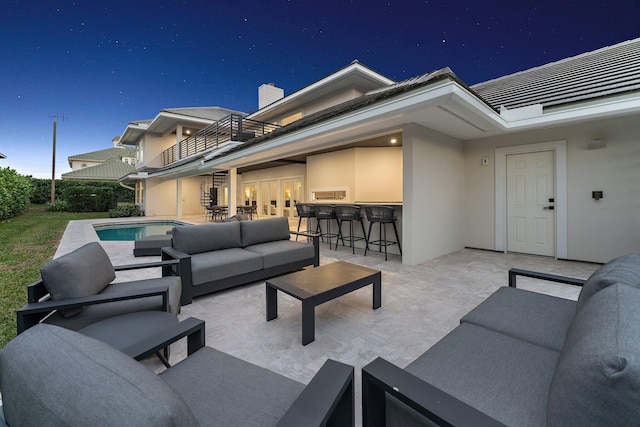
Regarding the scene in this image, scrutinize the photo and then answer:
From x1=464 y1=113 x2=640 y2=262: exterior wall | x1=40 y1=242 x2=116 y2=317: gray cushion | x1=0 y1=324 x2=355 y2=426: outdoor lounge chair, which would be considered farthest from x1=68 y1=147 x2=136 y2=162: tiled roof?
x1=464 y1=113 x2=640 y2=262: exterior wall

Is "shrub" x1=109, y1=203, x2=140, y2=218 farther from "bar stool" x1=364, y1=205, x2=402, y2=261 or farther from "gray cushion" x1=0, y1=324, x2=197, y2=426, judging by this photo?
"gray cushion" x1=0, y1=324, x2=197, y2=426

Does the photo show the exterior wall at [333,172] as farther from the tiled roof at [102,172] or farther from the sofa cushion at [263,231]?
the tiled roof at [102,172]

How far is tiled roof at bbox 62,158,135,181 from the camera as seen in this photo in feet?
70.7

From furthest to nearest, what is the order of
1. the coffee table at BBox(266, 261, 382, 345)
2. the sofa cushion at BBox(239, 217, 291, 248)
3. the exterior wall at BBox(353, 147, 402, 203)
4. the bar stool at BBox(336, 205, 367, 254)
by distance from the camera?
1. the exterior wall at BBox(353, 147, 402, 203)
2. the bar stool at BBox(336, 205, 367, 254)
3. the sofa cushion at BBox(239, 217, 291, 248)
4. the coffee table at BBox(266, 261, 382, 345)

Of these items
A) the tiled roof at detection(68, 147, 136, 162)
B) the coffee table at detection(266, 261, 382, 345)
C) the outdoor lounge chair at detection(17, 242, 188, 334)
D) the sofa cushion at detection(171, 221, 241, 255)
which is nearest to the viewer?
the outdoor lounge chair at detection(17, 242, 188, 334)

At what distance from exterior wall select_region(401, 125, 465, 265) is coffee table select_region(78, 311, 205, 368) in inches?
172

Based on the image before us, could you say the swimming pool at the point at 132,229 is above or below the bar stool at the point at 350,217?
below

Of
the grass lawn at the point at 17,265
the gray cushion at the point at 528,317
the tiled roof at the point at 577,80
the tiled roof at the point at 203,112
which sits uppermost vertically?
the tiled roof at the point at 203,112

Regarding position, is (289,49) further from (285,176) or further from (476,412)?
(476,412)

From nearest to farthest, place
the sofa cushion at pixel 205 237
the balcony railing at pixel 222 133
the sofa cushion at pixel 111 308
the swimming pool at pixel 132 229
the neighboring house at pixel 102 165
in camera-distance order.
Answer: the sofa cushion at pixel 111 308 → the sofa cushion at pixel 205 237 → the swimming pool at pixel 132 229 → the balcony railing at pixel 222 133 → the neighboring house at pixel 102 165

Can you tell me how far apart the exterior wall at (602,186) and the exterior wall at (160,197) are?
1816cm

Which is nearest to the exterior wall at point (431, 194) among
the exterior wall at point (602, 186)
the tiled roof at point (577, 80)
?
the exterior wall at point (602, 186)

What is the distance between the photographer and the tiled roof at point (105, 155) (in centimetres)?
3164

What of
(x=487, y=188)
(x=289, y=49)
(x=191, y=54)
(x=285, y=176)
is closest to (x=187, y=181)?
(x=191, y=54)
